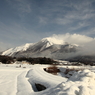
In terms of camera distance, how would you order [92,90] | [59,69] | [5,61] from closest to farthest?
[92,90] < [59,69] < [5,61]

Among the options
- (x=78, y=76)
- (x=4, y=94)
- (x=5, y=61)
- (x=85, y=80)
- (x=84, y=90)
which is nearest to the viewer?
(x=84, y=90)

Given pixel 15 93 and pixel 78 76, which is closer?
pixel 78 76

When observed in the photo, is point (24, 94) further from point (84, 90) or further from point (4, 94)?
point (84, 90)

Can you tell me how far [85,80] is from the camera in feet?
22.7

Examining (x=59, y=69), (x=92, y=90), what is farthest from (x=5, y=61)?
(x=92, y=90)

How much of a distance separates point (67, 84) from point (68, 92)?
2.87 ft

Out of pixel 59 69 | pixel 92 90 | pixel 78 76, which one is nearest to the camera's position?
pixel 92 90

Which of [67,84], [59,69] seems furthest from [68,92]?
[59,69]

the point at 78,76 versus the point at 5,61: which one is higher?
the point at 5,61

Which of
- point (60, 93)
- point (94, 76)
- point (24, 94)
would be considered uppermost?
point (94, 76)

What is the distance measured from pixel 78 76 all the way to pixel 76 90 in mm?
1917

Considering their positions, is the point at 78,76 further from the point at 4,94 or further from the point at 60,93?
the point at 4,94

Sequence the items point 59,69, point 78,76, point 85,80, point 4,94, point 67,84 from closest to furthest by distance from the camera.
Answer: point 67,84, point 85,80, point 78,76, point 4,94, point 59,69

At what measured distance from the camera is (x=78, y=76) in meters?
7.60
